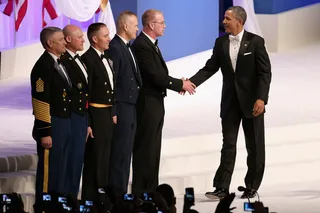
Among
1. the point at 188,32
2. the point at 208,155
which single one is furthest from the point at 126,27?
the point at 188,32

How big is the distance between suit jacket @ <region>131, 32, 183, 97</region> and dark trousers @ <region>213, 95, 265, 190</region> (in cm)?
59

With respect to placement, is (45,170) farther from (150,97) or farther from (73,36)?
(150,97)

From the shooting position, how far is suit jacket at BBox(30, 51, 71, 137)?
784 cm

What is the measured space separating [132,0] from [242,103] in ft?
16.9

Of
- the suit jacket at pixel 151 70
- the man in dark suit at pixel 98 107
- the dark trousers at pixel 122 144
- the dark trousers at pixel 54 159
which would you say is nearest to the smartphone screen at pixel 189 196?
the dark trousers at pixel 54 159

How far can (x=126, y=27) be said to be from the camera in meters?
8.59

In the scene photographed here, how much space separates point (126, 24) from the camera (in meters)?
8.57

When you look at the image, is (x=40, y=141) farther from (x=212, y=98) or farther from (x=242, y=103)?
(x=212, y=98)

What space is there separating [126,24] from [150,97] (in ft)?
2.10

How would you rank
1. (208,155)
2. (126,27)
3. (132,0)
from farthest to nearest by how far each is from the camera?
1. (132,0)
2. (208,155)
3. (126,27)

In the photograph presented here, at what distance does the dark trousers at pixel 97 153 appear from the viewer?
8.38m

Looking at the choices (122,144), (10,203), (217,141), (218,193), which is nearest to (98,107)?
(122,144)

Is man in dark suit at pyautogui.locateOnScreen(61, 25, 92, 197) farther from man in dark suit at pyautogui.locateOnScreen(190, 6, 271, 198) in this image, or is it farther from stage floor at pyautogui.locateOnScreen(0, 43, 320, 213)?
man in dark suit at pyautogui.locateOnScreen(190, 6, 271, 198)

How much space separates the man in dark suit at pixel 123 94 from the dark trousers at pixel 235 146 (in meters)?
0.93
